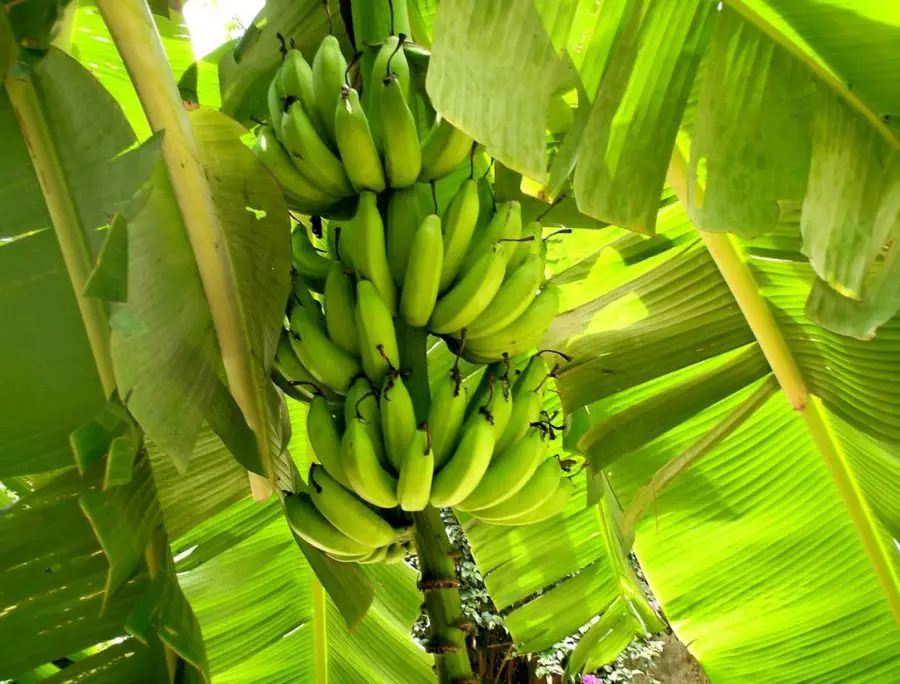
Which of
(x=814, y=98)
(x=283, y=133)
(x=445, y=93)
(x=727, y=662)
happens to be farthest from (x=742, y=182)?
(x=727, y=662)

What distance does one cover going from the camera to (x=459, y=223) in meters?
0.78

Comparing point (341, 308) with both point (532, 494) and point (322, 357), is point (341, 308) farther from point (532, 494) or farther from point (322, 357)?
point (532, 494)

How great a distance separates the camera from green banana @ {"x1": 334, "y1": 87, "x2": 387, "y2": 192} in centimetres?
72

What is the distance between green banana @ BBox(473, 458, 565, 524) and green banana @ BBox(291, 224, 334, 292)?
325 mm

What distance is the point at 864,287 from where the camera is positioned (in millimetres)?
699

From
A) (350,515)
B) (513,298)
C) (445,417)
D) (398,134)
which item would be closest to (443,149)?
(398,134)

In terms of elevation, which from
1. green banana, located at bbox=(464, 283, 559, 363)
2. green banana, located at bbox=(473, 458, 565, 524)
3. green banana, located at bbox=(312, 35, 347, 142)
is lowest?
green banana, located at bbox=(473, 458, 565, 524)

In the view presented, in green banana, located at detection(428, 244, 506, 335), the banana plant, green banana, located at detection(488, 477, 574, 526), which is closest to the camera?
the banana plant

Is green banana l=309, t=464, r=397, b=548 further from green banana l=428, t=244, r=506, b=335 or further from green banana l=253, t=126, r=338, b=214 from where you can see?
green banana l=253, t=126, r=338, b=214

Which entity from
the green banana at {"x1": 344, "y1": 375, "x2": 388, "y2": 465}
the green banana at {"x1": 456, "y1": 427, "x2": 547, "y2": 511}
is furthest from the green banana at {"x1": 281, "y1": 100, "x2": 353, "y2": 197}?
the green banana at {"x1": 456, "y1": 427, "x2": 547, "y2": 511}

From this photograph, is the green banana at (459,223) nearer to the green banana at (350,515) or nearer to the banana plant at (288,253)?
the banana plant at (288,253)

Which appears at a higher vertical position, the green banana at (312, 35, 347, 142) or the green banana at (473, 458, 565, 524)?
the green banana at (312, 35, 347, 142)

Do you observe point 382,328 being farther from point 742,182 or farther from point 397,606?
point 397,606

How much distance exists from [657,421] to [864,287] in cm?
39
